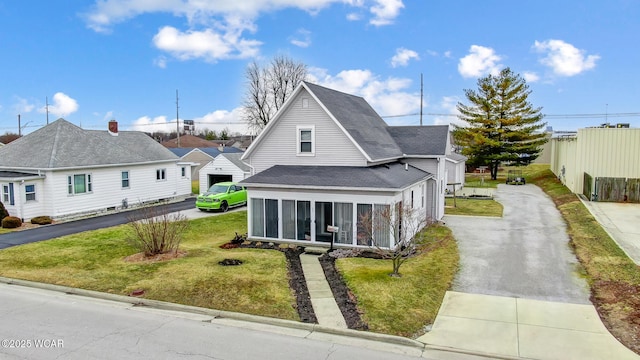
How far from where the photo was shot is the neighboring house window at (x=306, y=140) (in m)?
21.6

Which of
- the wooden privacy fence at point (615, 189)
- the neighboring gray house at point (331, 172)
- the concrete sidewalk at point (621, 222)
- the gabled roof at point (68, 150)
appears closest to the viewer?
the concrete sidewalk at point (621, 222)

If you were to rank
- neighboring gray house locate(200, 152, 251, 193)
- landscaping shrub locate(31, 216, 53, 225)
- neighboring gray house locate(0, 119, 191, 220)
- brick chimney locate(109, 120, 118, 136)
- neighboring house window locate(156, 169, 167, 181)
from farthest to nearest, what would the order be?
neighboring gray house locate(200, 152, 251, 193)
neighboring house window locate(156, 169, 167, 181)
brick chimney locate(109, 120, 118, 136)
neighboring gray house locate(0, 119, 191, 220)
landscaping shrub locate(31, 216, 53, 225)

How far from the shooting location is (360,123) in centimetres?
2392

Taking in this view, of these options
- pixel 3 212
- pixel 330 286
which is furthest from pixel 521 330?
pixel 3 212

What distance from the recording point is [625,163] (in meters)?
30.5

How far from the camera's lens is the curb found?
982 centimetres

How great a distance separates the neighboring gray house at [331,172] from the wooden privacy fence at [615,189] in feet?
37.2

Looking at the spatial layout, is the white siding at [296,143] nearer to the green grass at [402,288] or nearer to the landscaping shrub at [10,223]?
the green grass at [402,288]

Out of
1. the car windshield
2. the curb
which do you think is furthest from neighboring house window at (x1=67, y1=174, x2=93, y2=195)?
the curb

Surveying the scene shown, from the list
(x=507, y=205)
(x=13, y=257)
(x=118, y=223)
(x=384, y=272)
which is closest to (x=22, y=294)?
(x=13, y=257)

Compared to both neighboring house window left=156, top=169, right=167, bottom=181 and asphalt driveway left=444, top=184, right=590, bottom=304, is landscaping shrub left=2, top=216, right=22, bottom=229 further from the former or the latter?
asphalt driveway left=444, top=184, right=590, bottom=304

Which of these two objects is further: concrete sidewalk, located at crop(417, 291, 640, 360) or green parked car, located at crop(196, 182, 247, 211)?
green parked car, located at crop(196, 182, 247, 211)

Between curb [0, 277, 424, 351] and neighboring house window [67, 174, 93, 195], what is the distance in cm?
1445

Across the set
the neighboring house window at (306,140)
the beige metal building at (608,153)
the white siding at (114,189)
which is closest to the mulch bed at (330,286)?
the neighboring house window at (306,140)
